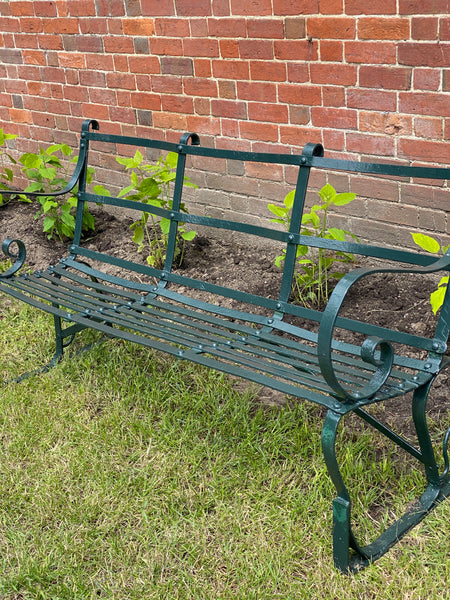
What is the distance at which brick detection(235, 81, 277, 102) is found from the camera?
3.57 metres

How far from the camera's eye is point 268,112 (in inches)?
143

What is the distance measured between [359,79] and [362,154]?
337 millimetres

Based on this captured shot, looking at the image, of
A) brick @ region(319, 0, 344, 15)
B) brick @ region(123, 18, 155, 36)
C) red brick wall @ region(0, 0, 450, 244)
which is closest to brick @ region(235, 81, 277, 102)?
red brick wall @ region(0, 0, 450, 244)

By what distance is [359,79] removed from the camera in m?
3.21

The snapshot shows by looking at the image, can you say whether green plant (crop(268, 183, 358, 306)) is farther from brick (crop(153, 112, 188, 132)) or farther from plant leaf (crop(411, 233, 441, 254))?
brick (crop(153, 112, 188, 132))

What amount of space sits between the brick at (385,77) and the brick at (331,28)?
166 millimetres

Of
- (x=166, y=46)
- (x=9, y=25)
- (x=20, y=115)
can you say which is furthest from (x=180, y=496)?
(x=9, y=25)

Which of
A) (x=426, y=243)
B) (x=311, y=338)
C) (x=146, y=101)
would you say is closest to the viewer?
(x=311, y=338)

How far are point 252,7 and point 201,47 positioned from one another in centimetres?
42

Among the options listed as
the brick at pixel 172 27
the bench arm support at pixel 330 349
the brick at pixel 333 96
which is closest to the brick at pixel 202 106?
the brick at pixel 172 27

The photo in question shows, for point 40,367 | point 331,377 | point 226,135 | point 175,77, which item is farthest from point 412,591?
point 175,77

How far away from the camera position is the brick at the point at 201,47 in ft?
12.2

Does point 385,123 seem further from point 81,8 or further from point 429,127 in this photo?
point 81,8

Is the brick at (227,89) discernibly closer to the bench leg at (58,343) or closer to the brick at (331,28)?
the brick at (331,28)
